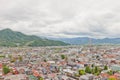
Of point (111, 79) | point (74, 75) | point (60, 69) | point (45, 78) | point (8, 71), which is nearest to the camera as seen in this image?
point (111, 79)

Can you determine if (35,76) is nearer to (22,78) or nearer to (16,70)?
(22,78)

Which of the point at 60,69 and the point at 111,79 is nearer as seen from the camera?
the point at 111,79

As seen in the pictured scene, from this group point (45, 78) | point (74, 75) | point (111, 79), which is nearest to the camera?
point (111, 79)

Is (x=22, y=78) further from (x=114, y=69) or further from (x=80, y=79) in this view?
(x=114, y=69)

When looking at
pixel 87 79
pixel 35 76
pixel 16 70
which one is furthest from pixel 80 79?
pixel 16 70

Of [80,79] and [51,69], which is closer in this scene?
[80,79]

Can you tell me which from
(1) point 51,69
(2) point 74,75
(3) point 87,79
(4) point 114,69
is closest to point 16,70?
(1) point 51,69

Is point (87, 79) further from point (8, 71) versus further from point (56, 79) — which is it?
point (8, 71)

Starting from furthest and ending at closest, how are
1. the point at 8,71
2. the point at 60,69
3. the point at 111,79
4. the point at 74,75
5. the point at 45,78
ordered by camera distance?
the point at 60,69 < the point at 8,71 < the point at 74,75 < the point at 45,78 < the point at 111,79
